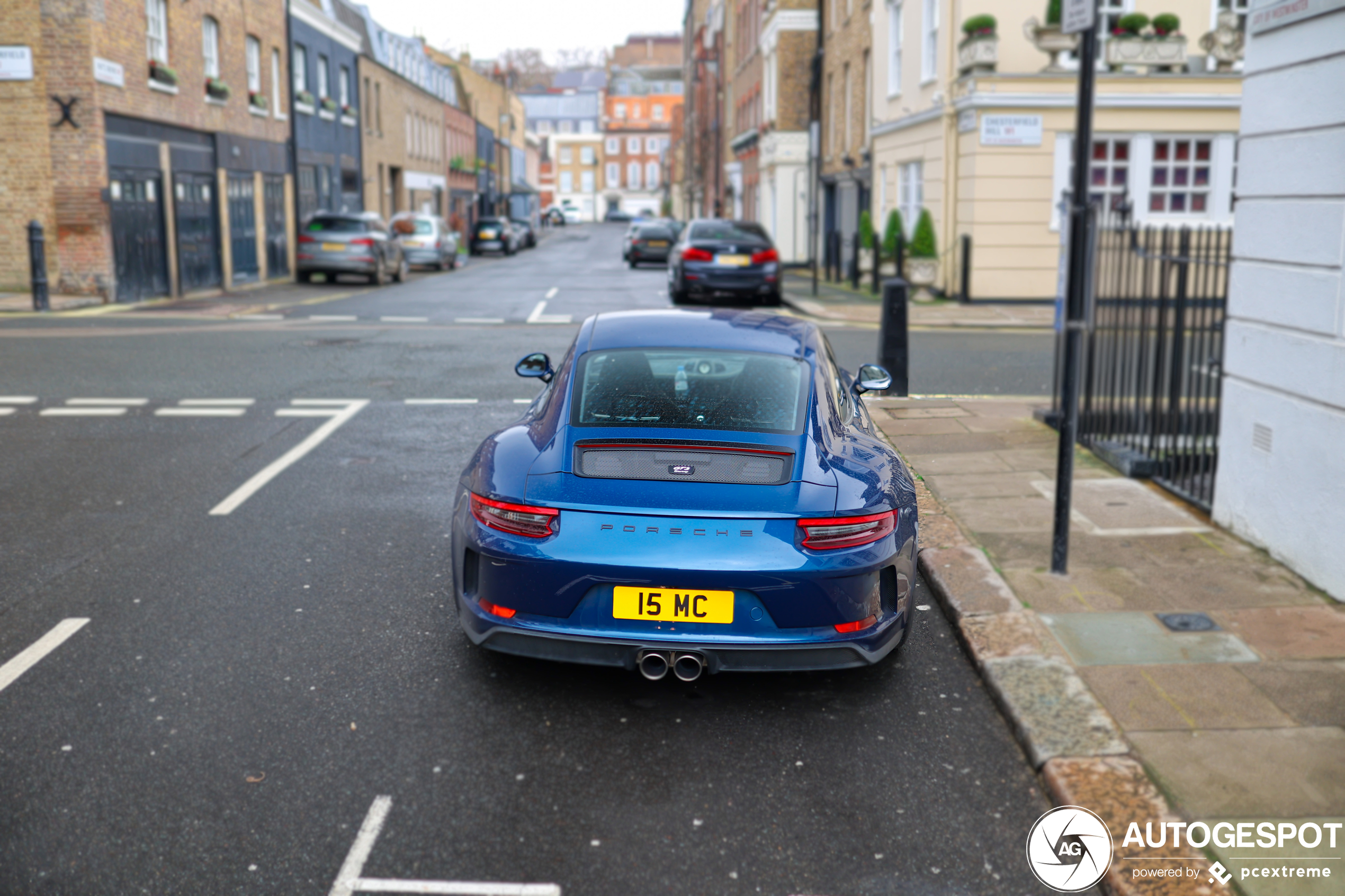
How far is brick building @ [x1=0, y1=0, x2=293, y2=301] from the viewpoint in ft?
68.7

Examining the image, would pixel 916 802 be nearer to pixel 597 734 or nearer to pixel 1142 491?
pixel 597 734

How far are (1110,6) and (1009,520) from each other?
17.8 metres

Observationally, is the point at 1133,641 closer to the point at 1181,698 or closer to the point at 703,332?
the point at 1181,698

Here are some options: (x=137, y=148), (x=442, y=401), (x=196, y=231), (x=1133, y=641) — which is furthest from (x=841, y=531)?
(x=196, y=231)

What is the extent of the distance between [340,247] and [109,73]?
7697 mm

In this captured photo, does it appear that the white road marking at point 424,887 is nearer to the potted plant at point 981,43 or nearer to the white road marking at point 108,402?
the white road marking at point 108,402

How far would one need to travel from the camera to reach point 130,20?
22.5 m

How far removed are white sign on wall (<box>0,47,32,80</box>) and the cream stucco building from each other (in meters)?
15.9

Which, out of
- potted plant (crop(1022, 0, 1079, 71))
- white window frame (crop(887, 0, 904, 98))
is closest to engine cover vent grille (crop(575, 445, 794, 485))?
potted plant (crop(1022, 0, 1079, 71))

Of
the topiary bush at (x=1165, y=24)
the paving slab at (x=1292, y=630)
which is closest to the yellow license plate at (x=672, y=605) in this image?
the paving slab at (x=1292, y=630)

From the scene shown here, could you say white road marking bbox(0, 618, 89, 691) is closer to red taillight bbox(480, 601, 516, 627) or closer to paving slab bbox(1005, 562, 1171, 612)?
red taillight bbox(480, 601, 516, 627)

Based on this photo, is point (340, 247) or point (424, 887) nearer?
point (424, 887)

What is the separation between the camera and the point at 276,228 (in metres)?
31.8

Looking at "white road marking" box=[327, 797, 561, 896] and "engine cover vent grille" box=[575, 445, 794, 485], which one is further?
"engine cover vent grille" box=[575, 445, 794, 485]
